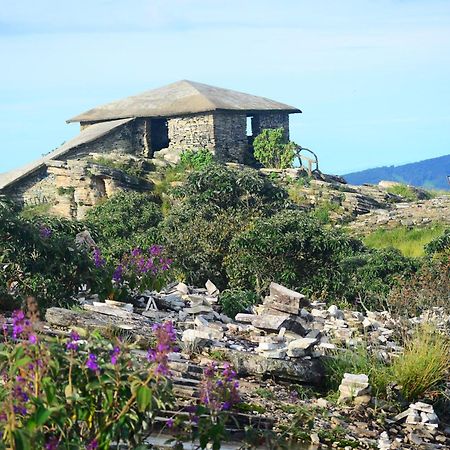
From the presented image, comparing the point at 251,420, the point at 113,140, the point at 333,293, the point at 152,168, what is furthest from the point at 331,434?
the point at 113,140

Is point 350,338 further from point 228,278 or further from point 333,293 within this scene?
point 228,278

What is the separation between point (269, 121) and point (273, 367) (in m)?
29.0

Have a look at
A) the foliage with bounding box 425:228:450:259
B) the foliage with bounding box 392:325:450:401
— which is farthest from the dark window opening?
the foliage with bounding box 392:325:450:401

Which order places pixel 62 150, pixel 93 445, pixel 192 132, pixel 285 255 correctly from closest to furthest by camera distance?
pixel 93 445
pixel 285 255
pixel 62 150
pixel 192 132

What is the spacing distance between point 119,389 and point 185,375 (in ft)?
14.6

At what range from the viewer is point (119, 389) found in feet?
18.5

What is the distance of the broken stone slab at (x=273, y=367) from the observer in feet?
35.8

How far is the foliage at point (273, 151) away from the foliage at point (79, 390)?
3190 centimetres

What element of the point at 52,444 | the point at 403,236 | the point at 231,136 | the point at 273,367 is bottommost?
the point at 403,236

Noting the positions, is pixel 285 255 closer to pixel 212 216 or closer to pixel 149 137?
pixel 212 216

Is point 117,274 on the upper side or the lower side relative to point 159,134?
lower

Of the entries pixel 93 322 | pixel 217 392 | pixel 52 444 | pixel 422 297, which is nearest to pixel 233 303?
pixel 422 297

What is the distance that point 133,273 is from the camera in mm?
14391

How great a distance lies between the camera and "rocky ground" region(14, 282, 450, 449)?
31.6ft
